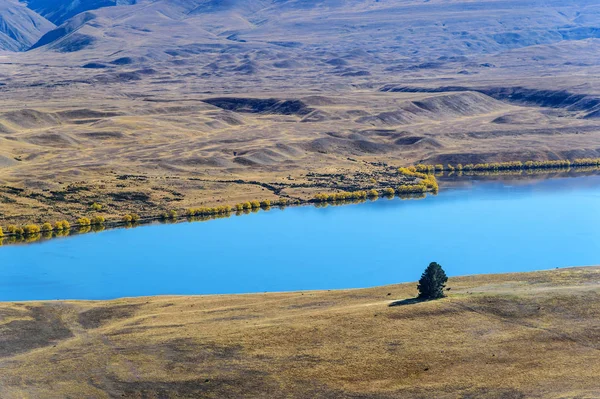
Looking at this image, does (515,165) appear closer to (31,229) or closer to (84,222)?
(84,222)

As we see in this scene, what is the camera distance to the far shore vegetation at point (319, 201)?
99.1 metres

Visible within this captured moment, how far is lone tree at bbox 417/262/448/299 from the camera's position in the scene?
55875 millimetres

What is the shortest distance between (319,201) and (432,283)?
60.6m

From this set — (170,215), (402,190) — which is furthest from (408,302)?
(402,190)

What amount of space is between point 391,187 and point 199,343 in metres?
77.6

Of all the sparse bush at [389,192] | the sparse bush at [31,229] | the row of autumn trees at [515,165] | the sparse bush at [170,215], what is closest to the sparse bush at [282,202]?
the sparse bush at [170,215]

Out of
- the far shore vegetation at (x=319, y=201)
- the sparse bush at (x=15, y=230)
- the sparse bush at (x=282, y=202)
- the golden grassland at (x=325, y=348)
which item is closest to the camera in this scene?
the golden grassland at (x=325, y=348)

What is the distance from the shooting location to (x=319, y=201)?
116000 mm

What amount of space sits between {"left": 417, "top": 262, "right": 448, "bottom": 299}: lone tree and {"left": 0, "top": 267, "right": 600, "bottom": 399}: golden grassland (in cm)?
87

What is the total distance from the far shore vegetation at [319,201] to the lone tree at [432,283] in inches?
2121

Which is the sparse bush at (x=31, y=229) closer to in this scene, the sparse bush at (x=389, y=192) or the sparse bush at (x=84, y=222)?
the sparse bush at (x=84, y=222)

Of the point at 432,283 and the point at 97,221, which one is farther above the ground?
the point at 97,221

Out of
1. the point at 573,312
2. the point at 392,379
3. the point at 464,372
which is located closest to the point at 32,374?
the point at 392,379

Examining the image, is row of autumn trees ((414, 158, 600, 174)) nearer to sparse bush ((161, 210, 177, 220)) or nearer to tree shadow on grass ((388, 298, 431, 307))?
sparse bush ((161, 210, 177, 220))
